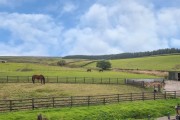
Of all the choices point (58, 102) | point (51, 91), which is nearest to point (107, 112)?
point (58, 102)

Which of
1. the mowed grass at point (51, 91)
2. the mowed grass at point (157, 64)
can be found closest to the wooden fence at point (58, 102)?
the mowed grass at point (51, 91)

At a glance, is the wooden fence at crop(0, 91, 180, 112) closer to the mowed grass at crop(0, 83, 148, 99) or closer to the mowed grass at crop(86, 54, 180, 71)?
the mowed grass at crop(0, 83, 148, 99)

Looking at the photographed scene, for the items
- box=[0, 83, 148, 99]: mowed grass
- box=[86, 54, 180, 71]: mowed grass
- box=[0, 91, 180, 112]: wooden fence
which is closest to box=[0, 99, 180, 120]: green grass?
box=[0, 91, 180, 112]: wooden fence

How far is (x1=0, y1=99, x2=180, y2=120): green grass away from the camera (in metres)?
30.6

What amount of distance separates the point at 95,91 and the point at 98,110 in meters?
14.9

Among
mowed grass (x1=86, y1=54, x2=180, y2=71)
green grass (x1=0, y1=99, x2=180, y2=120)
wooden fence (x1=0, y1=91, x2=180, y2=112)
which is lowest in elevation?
green grass (x1=0, y1=99, x2=180, y2=120)

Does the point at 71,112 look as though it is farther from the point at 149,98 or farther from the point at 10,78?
the point at 10,78

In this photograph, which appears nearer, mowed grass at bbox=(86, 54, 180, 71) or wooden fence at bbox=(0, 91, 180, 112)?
wooden fence at bbox=(0, 91, 180, 112)

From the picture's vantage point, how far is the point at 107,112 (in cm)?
3428

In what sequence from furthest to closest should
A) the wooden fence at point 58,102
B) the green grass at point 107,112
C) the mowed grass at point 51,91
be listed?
the mowed grass at point 51,91 < the wooden fence at point 58,102 < the green grass at point 107,112

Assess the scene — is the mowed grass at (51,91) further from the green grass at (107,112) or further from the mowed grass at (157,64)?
the mowed grass at (157,64)

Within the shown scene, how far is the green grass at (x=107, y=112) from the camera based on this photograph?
3062cm

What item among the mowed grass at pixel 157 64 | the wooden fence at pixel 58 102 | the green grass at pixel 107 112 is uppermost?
the mowed grass at pixel 157 64

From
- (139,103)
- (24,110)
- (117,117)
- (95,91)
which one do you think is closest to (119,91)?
(95,91)
